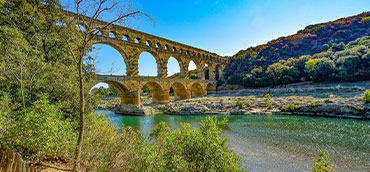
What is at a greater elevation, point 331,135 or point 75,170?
point 75,170

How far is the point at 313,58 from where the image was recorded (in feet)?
101

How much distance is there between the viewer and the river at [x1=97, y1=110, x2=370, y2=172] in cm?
572

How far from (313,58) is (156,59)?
3134cm

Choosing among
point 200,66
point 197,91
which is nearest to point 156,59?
point 200,66

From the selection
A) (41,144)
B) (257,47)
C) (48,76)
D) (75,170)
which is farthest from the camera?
(257,47)

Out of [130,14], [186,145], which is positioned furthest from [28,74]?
[186,145]

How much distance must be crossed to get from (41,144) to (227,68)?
4352 cm

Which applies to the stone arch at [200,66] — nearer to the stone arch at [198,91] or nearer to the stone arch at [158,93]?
the stone arch at [198,91]

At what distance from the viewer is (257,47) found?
48375 millimetres

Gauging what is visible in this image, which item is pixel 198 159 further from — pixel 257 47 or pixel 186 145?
pixel 257 47

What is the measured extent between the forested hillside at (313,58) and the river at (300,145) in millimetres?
19112

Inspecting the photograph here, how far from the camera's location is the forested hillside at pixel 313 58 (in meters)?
24.1

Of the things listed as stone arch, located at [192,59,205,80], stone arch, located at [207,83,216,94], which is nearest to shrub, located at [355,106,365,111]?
stone arch, located at [192,59,205,80]

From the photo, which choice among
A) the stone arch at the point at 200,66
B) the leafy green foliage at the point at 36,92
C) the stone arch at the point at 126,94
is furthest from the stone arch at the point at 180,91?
the leafy green foliage at the point at 36,92
